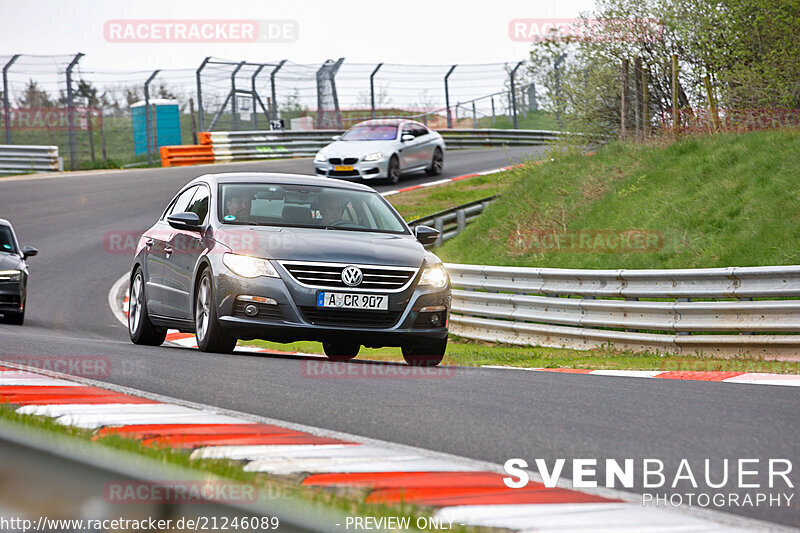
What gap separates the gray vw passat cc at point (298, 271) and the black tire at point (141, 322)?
0.45m

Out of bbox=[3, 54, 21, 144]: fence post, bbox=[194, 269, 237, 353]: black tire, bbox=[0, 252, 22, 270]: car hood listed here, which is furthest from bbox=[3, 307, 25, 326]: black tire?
bbox=[3, 54, 21, 144]: fence post

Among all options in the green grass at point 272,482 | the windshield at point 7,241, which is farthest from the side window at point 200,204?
the windshield at point 7,241

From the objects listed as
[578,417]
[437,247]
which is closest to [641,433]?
[578,417]

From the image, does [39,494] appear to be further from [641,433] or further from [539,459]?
[641,433]

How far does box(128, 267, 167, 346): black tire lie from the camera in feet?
34.6

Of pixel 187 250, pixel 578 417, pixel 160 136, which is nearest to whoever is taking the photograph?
pixel 578 417

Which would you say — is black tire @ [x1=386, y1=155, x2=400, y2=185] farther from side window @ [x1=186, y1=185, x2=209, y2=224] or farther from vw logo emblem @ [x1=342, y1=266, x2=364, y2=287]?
vw logo emblem @ [x1=342, y1=266, x2=364, y2=287]

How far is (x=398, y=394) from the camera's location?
21.0 feet

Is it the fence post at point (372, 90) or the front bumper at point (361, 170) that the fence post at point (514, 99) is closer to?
the fence post at point (372, 90)

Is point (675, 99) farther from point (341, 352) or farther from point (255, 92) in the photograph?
point (255, 92)

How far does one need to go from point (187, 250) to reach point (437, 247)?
1142cm

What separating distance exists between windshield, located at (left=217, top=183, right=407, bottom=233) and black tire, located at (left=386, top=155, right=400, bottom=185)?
17.0 meters

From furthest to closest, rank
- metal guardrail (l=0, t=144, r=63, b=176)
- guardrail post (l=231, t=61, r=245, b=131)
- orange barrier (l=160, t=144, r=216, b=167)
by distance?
guardrail post (l=231, t=61, r=245, b=131) < orange barrier (l=160, t=144, r=216, b=167) < metal guardrail (l=0, t=144, r=63, b=176)

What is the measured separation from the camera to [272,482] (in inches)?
138
